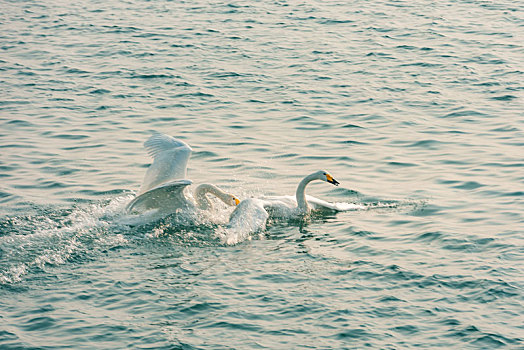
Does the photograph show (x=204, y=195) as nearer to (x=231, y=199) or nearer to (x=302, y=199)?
(x=231, y=199)

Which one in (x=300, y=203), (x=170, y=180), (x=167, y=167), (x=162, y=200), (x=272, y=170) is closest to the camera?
(x=162, y=200)

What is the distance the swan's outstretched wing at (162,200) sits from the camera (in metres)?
13.7

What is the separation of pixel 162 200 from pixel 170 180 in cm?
39

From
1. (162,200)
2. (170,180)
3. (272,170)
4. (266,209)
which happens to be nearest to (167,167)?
(170,180)

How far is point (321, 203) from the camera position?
591 inches

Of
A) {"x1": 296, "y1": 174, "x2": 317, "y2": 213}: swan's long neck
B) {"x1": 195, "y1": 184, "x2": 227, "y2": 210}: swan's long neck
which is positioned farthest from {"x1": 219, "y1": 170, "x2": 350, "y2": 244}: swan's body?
{"x1": 195, "y1": 184, "x2": 227, "y2": 210}: swan's long neck

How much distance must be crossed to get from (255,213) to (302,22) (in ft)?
51.7

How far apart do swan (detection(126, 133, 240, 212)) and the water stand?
0.38m

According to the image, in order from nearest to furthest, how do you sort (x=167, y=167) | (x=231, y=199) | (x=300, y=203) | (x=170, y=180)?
(x=170, y=180) < (x=167, y=167) < (x=231, y=199) < (x=300, y=203)

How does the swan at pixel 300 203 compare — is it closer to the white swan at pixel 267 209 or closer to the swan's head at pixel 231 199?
the white swan at pixel 267 209

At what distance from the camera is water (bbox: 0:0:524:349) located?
34.8ft

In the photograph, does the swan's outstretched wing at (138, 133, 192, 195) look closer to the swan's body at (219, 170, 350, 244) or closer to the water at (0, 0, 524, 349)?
the water at (0, 0, 524, 349)

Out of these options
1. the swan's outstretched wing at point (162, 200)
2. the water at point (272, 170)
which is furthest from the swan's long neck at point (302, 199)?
the swan's outstretched wing at point (162, 200)

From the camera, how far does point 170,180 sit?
14.5 meters
